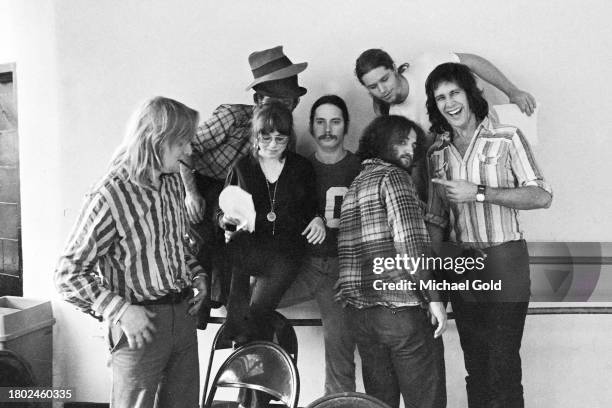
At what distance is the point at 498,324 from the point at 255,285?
2.35 feet

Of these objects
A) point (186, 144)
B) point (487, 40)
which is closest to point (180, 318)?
point (186, 144)

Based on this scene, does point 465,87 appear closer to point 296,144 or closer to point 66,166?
point 296,144

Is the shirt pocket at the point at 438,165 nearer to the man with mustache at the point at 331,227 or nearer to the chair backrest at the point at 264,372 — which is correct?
the man with mustache at the point at 331,227

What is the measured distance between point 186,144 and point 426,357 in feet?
2.58

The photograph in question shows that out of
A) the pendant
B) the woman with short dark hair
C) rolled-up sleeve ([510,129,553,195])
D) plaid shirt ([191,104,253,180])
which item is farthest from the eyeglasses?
rolled-up sleeve ([510,129,553,195])

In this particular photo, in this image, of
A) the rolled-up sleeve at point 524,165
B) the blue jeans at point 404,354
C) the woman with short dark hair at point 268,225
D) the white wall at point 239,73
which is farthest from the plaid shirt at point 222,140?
the rolled-up sleeve at point 524,165

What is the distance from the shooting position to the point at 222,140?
1646 mm

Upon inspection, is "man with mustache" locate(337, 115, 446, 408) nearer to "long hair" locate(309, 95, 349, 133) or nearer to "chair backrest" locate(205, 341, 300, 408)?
"chair backrest" locate(205, 341, 300, 408)

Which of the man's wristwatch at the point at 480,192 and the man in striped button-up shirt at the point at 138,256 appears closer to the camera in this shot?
the man in striped button-up shirt at the point at 138,256

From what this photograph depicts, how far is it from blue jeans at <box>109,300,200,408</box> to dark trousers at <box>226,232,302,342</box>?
29 centimetres

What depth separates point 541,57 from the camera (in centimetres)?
161

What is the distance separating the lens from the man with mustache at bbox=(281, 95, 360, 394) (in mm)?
1626

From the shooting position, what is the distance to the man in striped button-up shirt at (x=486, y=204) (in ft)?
4.45

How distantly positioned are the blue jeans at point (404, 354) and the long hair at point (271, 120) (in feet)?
1.84
